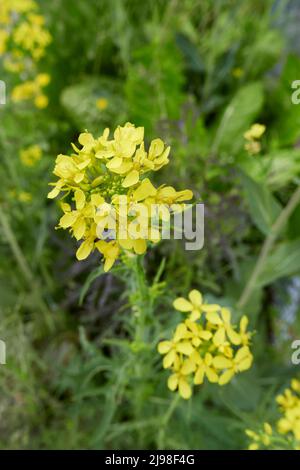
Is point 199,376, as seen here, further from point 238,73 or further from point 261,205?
point 238,73

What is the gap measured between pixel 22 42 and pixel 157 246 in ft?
1.64

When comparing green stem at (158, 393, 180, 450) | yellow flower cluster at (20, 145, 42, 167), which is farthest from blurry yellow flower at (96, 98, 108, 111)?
green stem at (158, 393, 180, 450)

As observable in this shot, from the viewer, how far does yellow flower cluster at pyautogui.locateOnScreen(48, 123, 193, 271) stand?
1.24 feet

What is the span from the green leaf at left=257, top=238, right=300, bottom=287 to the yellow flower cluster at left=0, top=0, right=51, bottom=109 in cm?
55

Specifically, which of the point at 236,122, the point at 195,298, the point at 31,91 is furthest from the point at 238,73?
the point at 195,298

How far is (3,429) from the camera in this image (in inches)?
32.7

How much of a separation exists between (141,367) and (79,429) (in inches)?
12.3

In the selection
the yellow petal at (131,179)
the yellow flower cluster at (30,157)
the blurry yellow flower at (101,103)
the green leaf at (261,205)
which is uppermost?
the blurry yellow flower at (101,103)

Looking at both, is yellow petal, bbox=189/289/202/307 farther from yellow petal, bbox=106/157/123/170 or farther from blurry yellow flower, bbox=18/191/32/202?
blurry yellow flower, bbox=18/191/32/202

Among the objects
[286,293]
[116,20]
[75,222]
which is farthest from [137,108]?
[75,222]

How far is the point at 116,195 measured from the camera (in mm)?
387

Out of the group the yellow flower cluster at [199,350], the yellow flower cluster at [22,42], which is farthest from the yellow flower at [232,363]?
the yellow flower cluster at [22,42]

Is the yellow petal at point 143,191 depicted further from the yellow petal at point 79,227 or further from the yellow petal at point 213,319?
the yellow petal at point 213,319

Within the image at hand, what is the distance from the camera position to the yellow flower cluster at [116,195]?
0.38m
